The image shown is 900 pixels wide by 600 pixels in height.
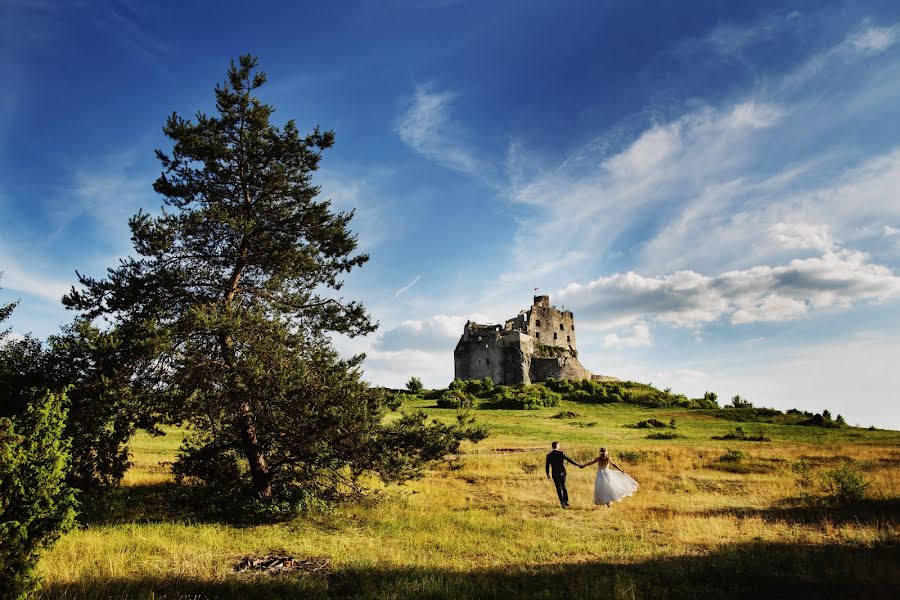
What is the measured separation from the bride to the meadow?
0.36 m

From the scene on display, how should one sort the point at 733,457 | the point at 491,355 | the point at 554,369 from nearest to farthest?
the point at 733,457
the point at 554,369
the point at 491,355

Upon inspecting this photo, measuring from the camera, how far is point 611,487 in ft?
49.5

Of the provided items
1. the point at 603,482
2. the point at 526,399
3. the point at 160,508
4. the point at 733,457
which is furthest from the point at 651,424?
the point at 160,508

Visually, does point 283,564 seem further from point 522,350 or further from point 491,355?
point 491,355

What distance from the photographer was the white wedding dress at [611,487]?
1503cm

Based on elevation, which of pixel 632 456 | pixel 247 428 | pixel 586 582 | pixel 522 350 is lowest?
pixel 632 456

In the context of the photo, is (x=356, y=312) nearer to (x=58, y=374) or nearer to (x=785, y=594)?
(x=58, y=374)

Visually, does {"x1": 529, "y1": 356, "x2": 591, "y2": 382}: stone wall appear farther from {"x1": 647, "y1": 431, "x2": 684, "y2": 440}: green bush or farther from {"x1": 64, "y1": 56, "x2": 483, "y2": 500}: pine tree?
{"x1": 64, "y1": 56, "x2": 483, "y2": 500}: pine tree

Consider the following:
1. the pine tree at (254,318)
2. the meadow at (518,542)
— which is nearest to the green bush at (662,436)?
the meadow at (518,542)

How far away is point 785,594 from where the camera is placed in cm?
734

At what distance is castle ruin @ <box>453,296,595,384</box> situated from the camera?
231 feet

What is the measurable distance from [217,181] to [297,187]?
2303mm

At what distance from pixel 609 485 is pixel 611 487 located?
3.2 inches

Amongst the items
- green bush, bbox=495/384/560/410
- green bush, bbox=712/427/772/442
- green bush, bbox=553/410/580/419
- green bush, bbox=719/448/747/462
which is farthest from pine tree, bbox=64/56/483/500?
green bush, bbox=495/384/560/410
